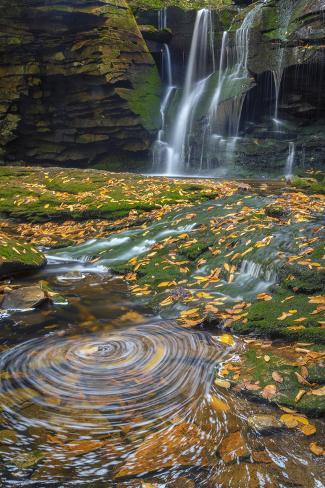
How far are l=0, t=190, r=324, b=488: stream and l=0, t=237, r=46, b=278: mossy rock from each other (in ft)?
5.10

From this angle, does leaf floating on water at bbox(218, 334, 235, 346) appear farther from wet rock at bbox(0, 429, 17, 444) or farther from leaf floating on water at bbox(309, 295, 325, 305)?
wet rock at bbox(0, 429, 17, 444)

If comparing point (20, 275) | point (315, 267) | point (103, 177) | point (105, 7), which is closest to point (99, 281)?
point (20, 275)

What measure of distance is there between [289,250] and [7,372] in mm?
3312

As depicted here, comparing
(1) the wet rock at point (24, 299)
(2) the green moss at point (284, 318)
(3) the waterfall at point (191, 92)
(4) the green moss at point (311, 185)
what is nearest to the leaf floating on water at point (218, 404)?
(2) the green moss at point (284, 318)

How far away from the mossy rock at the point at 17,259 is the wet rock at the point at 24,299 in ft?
3.56

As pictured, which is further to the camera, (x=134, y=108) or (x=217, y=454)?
(x=134, y=108)

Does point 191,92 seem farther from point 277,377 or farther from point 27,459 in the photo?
point 27,459

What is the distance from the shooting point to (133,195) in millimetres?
9734

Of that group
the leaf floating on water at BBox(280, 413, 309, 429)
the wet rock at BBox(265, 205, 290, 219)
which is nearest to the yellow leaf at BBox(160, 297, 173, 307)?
the leaf floating on water at BBox(280, 413, 309, 429)

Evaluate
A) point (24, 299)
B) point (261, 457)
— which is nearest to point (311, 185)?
point (24, 299)

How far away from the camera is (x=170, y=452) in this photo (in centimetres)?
249

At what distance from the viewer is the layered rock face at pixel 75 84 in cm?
1669

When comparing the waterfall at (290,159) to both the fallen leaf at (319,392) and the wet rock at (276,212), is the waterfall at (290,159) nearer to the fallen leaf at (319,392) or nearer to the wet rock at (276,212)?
the wet rock at (276,212)

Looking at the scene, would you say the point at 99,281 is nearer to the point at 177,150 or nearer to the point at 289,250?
the point at 289,250
